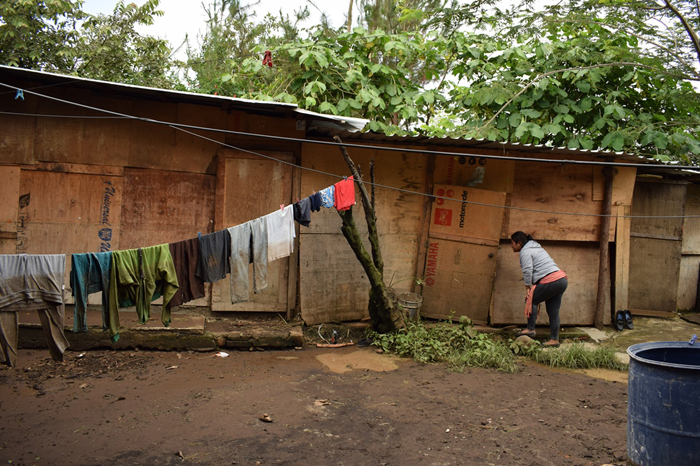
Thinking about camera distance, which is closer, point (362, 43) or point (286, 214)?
point (286, 214)

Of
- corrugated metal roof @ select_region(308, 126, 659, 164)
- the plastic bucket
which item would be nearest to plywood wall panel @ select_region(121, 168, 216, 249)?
corrugated metal roof @ select_region(308, 126, 659, 164)

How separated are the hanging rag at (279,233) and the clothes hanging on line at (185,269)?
2.78 ft

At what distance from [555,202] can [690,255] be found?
149 inches

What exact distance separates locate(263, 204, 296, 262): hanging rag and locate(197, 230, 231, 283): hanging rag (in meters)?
0.48

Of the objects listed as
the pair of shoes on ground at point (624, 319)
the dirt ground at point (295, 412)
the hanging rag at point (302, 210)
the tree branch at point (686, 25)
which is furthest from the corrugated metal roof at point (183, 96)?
the tree branch at point (686, 25)

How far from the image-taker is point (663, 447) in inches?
141

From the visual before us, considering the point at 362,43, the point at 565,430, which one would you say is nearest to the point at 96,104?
the point at 362,43

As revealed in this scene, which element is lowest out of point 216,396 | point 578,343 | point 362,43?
point 216,396

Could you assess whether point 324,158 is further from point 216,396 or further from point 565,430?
point 565,430

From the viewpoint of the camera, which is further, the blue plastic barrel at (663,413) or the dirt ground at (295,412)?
the dirt ground at (295,412)

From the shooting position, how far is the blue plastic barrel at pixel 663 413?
346cm

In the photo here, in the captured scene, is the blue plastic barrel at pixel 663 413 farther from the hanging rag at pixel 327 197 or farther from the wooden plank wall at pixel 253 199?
the wooden plank wall at pixel 253 199

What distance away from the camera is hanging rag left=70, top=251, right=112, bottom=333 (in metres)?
4.41

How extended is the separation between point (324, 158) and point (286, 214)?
2.23m
